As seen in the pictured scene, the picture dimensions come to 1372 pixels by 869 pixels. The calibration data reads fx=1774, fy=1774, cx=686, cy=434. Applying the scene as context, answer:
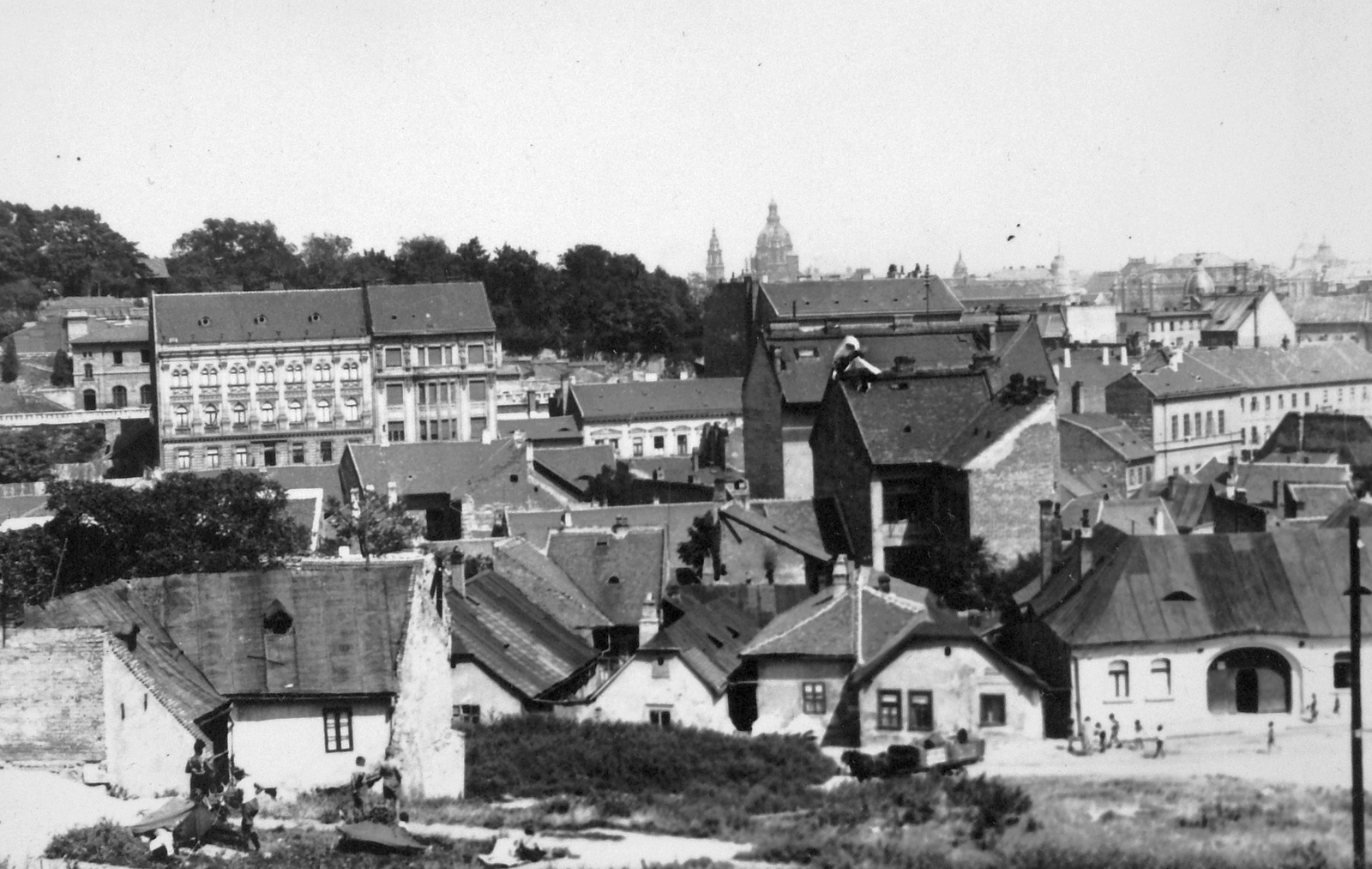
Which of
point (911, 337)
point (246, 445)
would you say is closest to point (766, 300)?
point (246, 445)

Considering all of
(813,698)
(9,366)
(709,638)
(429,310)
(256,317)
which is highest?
(429,310)

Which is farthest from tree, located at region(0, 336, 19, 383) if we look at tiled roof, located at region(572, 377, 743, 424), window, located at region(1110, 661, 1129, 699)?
window, located at region(1110, 661, 1129, 699)

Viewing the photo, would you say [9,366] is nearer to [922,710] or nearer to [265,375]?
[265,375]

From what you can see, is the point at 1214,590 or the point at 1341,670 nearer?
the point at 1341,670

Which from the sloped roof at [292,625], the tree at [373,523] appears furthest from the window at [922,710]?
the tree at [373,523]

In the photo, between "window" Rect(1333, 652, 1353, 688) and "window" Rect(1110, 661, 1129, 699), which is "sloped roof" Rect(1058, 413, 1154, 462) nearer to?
"window" Rect(1333, 652, 1353, 688)

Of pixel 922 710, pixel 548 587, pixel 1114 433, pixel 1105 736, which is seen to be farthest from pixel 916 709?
pixel 1114 433

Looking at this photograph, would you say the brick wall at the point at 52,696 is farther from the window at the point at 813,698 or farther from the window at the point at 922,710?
the window at the point at 922,710

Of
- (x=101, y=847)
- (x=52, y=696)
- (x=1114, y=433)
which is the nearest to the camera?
(x=101, y=847)
